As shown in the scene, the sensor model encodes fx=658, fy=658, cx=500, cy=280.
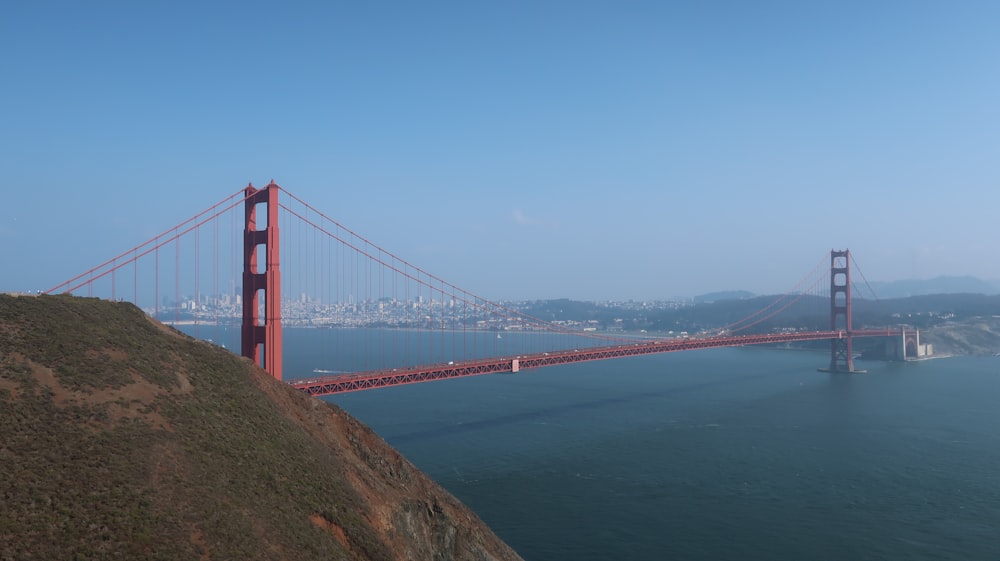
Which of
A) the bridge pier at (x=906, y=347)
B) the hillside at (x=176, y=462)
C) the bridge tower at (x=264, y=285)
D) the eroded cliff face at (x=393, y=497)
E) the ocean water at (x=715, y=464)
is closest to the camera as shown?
the hillside at (x=176, y=462)

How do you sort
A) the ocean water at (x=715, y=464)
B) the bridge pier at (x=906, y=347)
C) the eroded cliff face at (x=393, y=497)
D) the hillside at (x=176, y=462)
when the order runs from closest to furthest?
1. the hillside at (x=176, y=462)
2. the eroded cliff face at (x=393, y=497)
3. the ocean water at (x=715, y=464)
4. the bridge pier at (x=906, y=347)

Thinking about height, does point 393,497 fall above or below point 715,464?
above

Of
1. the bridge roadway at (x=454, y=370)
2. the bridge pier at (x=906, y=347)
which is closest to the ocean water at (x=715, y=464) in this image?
the bridge roadway at (x=454, y=370)

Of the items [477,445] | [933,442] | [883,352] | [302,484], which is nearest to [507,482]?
[477,445]

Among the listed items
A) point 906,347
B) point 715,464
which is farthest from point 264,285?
point 906,347

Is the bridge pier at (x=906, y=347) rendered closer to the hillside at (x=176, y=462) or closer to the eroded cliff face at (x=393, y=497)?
the eroded cliff face at (x=393, y=497)

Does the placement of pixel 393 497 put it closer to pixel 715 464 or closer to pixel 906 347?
pixel 715 464

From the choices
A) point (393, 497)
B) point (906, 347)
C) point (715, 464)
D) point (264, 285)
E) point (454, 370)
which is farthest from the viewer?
point (906, 347)
